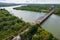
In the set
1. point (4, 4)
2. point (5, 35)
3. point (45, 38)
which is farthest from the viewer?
point (4, 4)

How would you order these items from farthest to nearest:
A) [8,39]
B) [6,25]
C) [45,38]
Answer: [6,25] → [8,39] → [45,38]

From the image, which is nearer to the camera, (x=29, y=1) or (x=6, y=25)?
(x=6, y=25)

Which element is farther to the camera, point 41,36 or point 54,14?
point 54,14

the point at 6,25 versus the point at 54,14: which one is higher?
the point at 6,25

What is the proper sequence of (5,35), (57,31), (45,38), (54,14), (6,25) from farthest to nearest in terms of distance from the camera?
1. (54,14)
2. (6,25)
3. (57,31)
4. (5,35)
5. (45,38)

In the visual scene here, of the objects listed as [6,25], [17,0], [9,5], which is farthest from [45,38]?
[17,0]

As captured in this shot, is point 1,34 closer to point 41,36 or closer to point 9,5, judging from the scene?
point 41,36

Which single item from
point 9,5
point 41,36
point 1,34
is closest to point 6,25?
point 1,34

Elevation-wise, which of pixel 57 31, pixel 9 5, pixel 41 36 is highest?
pixel 41 36

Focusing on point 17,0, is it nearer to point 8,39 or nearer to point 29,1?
point 29,1

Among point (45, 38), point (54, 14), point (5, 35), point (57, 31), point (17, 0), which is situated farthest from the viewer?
point (17, 0)
